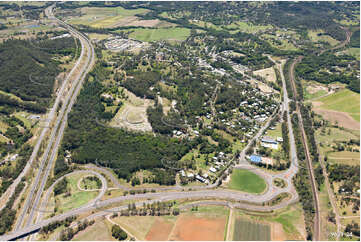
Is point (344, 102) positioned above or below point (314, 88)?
below

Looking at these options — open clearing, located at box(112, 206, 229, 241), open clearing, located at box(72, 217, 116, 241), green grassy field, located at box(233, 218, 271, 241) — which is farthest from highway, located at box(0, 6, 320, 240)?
green grassy field, located at box(233, 218, 271, 241)

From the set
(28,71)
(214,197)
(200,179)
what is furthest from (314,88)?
(28,71)

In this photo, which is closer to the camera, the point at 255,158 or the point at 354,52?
the point at 255,158

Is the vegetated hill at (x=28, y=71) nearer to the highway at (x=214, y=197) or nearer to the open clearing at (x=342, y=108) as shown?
the highway at (x=214, y=197)

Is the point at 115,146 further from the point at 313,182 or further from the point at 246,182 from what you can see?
the point at 313,182

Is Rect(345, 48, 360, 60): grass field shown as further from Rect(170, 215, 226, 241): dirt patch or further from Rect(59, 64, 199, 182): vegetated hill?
Rect(170, 215, 226, 241): dirt patch

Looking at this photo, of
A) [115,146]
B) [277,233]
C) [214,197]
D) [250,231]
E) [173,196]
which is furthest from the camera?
[115,146]
